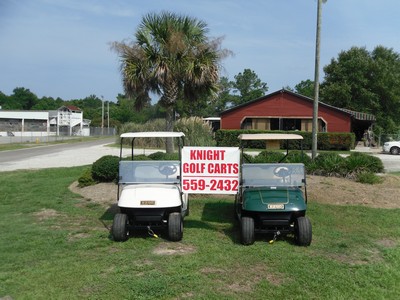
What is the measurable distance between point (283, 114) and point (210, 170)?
28.8m

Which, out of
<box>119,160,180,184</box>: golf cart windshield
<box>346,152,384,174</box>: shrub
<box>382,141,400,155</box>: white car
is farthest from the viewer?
<box>382,141,400,155</box>: white car

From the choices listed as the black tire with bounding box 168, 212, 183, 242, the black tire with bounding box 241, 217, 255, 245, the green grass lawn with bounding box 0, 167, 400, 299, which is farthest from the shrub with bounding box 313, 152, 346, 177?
the black tire with bounding box 168, 212, 183, 242

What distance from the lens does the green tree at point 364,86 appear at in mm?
45469

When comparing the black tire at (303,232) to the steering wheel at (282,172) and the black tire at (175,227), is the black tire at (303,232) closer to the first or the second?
the steering wheel at (282,172)

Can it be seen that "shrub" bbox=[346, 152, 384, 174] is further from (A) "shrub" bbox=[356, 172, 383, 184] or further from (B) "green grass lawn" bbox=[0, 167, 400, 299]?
(B) "green grass lawn" bbox=[0, 167, 400, 299]

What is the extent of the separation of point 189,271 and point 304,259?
1.56m

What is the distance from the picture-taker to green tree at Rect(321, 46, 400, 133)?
4547 centimetres

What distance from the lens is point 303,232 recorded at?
20.1 feet

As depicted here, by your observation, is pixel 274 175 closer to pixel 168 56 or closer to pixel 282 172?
→ pixel 282 172

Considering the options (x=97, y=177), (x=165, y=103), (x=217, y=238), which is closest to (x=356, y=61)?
(x=165, y=103)

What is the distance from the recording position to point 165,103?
15094mm

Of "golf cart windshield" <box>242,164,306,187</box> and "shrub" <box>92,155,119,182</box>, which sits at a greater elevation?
"golf cart windshield" <box>242,164,306,187</box>

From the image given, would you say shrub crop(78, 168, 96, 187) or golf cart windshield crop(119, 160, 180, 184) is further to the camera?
shrub crop(78, 168, 96, 187)

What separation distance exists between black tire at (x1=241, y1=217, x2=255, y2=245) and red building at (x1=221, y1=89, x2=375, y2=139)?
29154mm
